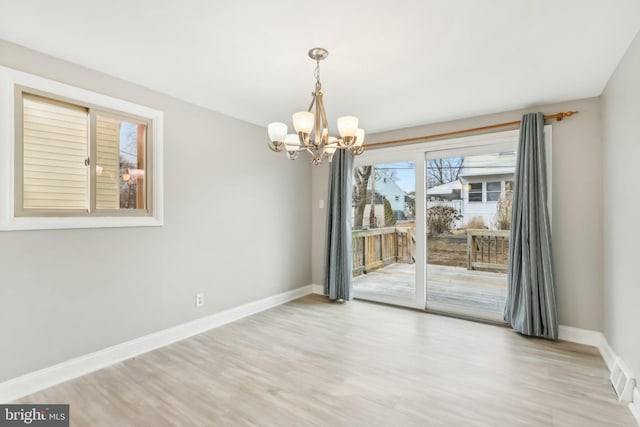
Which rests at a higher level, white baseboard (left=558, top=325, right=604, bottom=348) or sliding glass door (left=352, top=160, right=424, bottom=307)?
sliding glass door (left=352, top=160, right=424, bottom=307)

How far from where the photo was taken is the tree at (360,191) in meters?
4.49

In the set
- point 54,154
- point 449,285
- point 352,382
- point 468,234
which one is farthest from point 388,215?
point 54,154

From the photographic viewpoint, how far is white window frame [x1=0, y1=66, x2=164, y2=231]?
2070mm

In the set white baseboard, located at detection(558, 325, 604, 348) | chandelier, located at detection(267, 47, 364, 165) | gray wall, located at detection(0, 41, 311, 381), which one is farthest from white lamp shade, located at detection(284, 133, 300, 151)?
white baseboard, located at detection(558, 325, 604, 348)

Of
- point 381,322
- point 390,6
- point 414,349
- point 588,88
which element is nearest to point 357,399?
point 414,349

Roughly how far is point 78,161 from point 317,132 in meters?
1.92

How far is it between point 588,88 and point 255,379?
3.78m

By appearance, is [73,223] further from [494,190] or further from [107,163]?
[494,190]

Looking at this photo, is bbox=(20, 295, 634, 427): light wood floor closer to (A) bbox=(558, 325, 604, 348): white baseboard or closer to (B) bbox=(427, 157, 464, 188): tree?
(A) bbox=(558, 325, 604, 348): white baseboard

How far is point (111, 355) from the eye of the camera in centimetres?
257

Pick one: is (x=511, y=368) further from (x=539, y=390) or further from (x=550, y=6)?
(x=550, y=6)

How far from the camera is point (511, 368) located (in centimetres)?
249

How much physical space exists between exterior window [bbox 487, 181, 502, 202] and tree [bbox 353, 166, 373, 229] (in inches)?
60.7

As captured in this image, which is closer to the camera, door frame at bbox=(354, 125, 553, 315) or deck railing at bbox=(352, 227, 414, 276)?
door frame at bbox=(354, 125, 553, 315)
